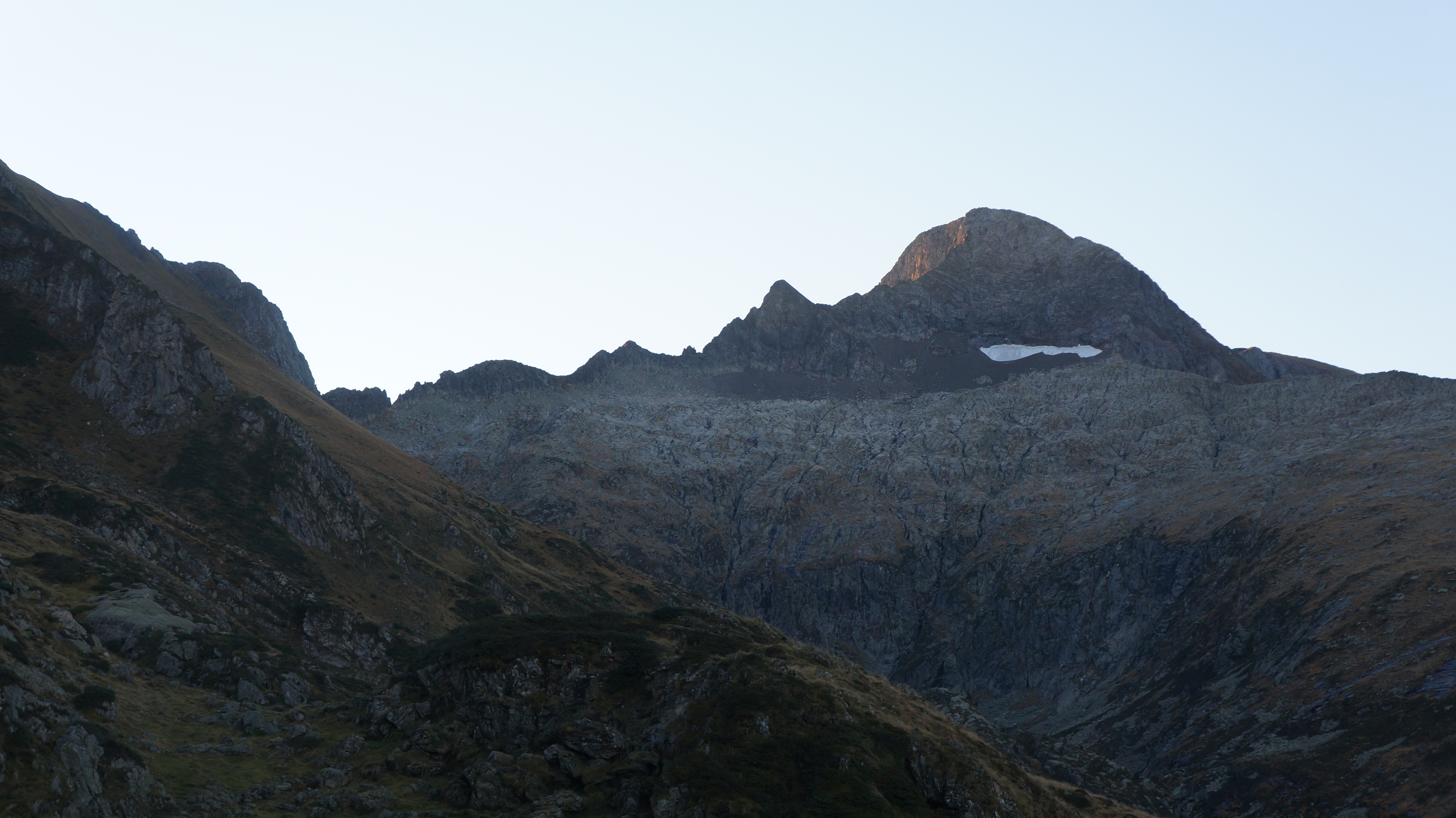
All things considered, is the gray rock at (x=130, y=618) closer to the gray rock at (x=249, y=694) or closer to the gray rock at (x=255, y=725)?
the gray rock at (x=249, y=694)

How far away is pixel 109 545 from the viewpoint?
9256 centimetres

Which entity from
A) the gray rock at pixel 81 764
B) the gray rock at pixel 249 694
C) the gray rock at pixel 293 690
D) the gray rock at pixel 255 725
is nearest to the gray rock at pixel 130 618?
the gray rock at pixel 249 694

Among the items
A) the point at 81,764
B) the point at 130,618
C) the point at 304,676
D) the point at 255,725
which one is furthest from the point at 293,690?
the point at 81,764

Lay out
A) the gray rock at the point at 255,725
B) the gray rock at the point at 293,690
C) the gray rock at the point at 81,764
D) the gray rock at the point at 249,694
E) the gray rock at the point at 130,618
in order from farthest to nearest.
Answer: the gray rock at the point at 293,690 < the gray rock at the point at 249,694 < the gray rock at the point at 130,618 < the gray rock at the point at 255,725 < the gray rock at the point at 81,764

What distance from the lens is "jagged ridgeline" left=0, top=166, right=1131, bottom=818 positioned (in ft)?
187

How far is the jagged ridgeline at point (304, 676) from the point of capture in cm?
5697

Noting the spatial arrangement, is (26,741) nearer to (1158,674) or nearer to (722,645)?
(722,645)

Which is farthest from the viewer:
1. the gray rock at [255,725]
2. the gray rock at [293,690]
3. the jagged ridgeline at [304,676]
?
the gray rock at [293,690]

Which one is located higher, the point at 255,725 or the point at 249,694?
the point at 255,725

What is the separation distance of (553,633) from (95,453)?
243ft

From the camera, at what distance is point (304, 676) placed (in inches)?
3477

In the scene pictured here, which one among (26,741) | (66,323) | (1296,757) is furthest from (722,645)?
(66,323)

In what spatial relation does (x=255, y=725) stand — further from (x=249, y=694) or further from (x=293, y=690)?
(x=293, y=690)

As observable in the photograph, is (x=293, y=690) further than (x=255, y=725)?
Yes
